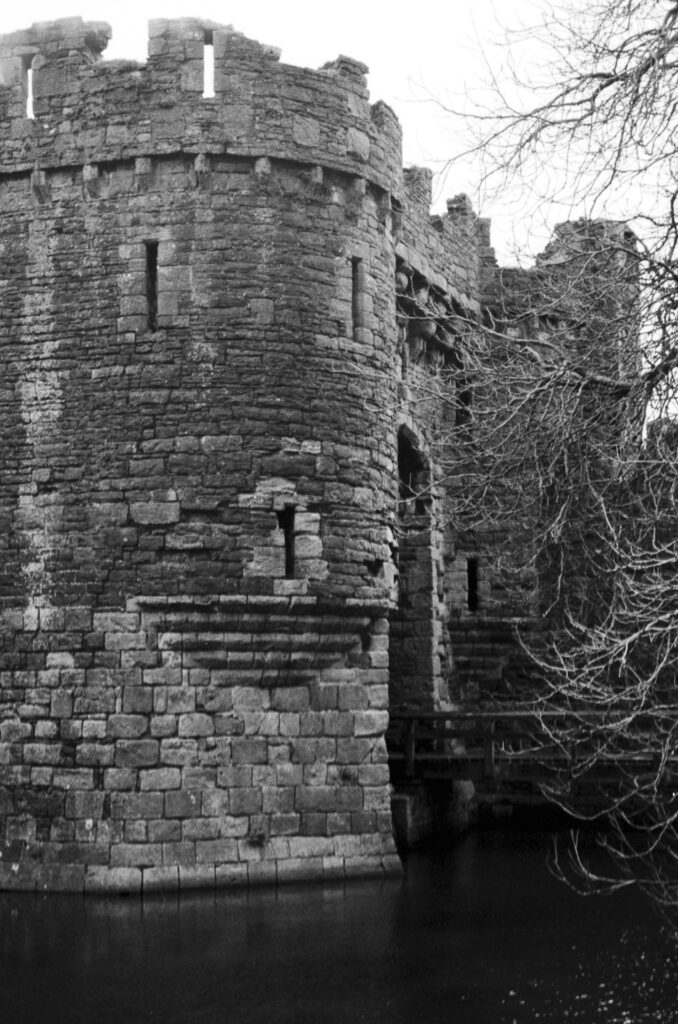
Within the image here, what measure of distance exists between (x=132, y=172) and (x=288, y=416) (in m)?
2.39

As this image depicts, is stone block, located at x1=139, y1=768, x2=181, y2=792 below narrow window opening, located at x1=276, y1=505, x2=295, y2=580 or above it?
below

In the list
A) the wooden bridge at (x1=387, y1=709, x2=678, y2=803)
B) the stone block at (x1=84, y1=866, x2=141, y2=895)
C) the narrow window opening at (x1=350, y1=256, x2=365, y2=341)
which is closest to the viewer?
the stone block at (x1=84, y1=866, x2=141, y2=895)

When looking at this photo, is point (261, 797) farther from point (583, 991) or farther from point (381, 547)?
point (583, 991)

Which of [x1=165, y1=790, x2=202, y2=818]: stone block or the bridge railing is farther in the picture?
the bridge railing

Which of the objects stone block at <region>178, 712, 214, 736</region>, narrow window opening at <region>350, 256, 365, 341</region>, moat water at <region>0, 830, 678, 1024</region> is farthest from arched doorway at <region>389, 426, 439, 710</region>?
stone block at <region>178, 712, 214, 736</region>

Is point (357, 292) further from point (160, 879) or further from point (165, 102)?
point (160, 879)

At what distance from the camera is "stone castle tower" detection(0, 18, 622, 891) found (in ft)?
36.0

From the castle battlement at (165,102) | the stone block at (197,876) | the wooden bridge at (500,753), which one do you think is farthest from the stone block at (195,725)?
the castle battlement at (165,102)

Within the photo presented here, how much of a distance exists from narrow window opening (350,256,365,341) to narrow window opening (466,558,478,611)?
14.1ft

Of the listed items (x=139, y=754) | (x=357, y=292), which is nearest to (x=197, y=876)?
(x=139, y=754)

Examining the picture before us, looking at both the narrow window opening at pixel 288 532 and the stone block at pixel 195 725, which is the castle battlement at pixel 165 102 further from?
the stone block at pixel 195 725

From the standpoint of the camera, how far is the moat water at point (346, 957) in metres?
7.80

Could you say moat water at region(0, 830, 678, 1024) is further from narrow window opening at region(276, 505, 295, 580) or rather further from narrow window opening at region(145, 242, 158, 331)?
narrow window opening at region(145, 242, 158, 331)

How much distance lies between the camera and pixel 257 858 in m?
10.9
